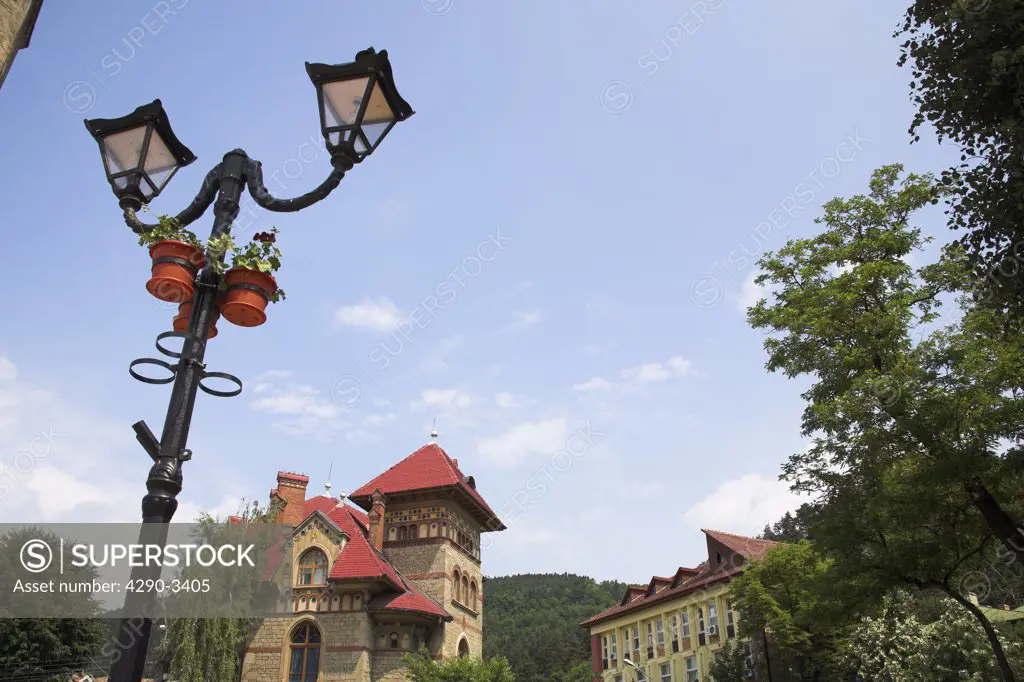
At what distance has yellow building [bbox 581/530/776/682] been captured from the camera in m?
43.9

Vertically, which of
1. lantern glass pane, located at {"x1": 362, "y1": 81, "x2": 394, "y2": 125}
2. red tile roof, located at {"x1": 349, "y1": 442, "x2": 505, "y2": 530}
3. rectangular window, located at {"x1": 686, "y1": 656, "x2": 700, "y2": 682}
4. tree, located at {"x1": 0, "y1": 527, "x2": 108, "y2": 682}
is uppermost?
red tile roof, located at {"x1": 349, "y1": 442, "x2": 505, "y2": 530}

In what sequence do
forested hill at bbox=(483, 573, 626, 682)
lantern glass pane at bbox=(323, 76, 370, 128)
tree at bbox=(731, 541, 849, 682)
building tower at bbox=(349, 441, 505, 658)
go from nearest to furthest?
lantern glass pane at bbox=(323, 76, 370, 128), tree at bbox=(731, 541, 849, 682), building tower at bbox=(349, 441, 505, 658), forested hill at bbox=(483, 573, 626, 682)

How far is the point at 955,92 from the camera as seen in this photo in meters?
13.1

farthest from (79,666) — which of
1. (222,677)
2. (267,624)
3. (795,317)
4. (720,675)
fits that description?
(795,317)

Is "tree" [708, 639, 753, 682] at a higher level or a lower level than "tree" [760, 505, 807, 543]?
lower

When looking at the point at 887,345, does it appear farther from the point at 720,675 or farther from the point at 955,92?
the point at 720,675

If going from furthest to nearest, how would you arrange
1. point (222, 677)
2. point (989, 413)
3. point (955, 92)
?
point (222, 677), point (989, 413), point (955, 92)

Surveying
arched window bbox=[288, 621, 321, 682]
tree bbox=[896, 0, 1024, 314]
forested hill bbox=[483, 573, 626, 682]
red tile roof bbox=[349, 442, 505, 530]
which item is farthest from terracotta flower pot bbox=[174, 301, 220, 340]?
forested hill bbox=[483, 573, 626, 682]

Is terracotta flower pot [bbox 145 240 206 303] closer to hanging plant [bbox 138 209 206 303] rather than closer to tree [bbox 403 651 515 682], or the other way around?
hanging plant [bbox 138 209 206 303]

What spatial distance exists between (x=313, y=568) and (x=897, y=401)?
75.8ft

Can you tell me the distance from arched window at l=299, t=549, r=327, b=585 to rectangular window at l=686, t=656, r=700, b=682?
26.1 metres

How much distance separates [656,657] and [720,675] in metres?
12.6

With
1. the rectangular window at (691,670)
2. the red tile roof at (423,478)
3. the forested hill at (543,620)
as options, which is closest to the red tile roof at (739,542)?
the rectangular window at (691,670)

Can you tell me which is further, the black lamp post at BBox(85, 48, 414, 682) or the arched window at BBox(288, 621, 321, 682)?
the arched window at BBox(288, 621, 321, 682)
